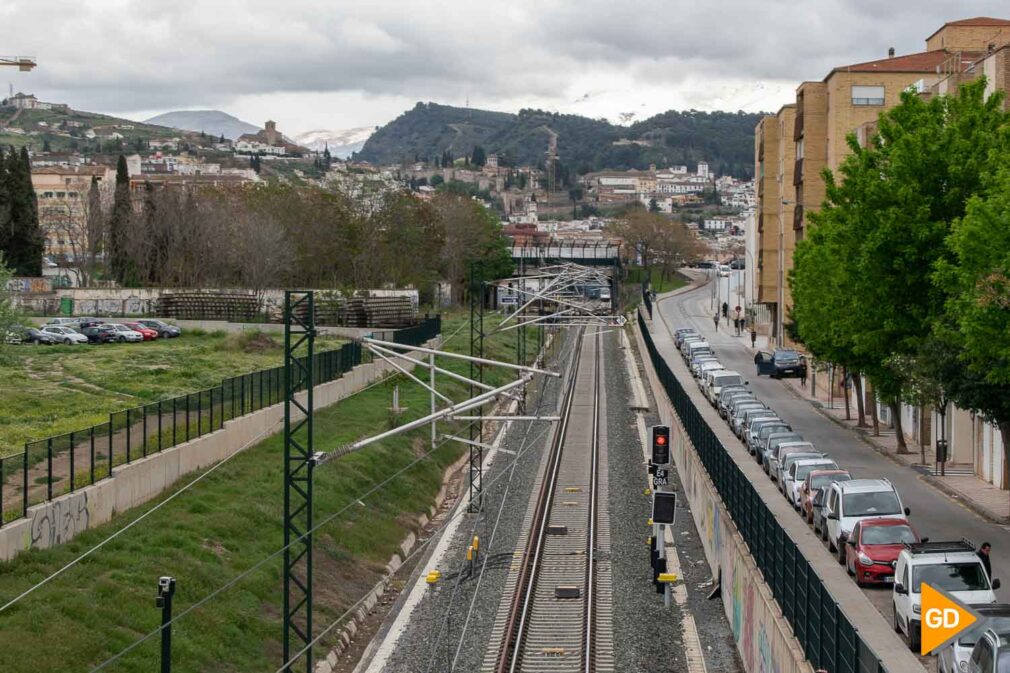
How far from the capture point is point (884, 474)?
40719 mm

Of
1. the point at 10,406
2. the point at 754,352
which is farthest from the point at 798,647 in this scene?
the point at 754,352

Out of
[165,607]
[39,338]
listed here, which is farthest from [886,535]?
[39,338]

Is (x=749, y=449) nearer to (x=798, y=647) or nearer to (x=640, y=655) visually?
(x=640, y=655)

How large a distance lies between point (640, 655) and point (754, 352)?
6739 cm

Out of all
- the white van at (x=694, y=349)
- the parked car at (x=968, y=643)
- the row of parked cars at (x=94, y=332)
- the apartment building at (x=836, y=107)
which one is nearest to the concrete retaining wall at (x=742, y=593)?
the parked car at (x=968, y=643)

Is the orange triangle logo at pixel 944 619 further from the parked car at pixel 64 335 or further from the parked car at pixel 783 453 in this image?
the parked car at pixel 64 335

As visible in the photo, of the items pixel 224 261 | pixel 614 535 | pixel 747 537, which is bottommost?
pixel 614 535

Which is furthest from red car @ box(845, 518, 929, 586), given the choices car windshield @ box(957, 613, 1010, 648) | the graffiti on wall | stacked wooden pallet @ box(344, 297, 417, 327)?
stacked wooden pallet @ box(344, 297, 417, 327)

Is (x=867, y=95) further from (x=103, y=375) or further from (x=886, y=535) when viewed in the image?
(x=886, y=535)

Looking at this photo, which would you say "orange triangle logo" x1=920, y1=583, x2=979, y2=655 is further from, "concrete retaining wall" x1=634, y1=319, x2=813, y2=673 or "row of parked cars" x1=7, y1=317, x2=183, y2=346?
"row of parked cars" x1=7, y1=317, x2=183, y2=346

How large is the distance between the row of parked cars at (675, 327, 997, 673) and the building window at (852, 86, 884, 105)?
3226 cm

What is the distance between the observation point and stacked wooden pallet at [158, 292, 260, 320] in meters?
89.6

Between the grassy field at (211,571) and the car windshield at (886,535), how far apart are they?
11.5 m

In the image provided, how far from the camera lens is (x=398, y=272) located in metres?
119
